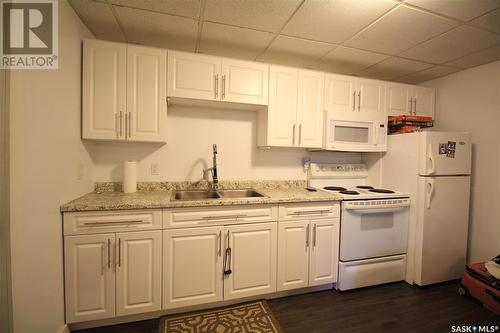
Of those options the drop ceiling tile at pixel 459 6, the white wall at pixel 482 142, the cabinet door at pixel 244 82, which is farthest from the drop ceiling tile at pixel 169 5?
the white wall at pixel 482 142

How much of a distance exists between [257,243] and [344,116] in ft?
5.24

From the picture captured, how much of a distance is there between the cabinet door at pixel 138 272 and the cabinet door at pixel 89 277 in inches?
2.2

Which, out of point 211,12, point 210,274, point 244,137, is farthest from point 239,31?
point 210,274

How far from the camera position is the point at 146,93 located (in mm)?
1812

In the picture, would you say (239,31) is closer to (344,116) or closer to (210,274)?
(344,116)

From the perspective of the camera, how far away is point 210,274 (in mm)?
1709

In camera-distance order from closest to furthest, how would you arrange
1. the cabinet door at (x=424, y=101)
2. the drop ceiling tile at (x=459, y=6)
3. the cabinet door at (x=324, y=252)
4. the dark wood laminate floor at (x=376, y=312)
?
the drop ceiling tile at (x=459, y=6) → the dark wood laminate floor at (x=376, y=312) → the cabinet door at (x=324, y=252) → the cabinet door at (x=424, y=101)

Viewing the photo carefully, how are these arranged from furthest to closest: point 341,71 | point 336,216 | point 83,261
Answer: point 341,71
point 336,216
point 83,261

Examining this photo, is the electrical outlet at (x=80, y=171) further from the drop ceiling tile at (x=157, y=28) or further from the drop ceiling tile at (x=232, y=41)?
the drop ceiling tile at (x=232, y=41)

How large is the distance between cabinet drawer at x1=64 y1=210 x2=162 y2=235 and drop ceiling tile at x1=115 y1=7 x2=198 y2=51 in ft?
4.74

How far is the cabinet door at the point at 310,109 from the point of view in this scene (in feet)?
7.15

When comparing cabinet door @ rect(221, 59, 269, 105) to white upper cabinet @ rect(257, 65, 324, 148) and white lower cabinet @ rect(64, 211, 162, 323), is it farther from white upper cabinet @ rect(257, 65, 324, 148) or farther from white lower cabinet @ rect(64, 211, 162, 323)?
white lower cabinet @ rect(64, 211, 162, 323)

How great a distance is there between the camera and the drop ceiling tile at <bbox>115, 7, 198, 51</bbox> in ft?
5.12

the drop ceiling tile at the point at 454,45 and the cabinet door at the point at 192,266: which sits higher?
the drop ceiling tile at the point at 454,45
